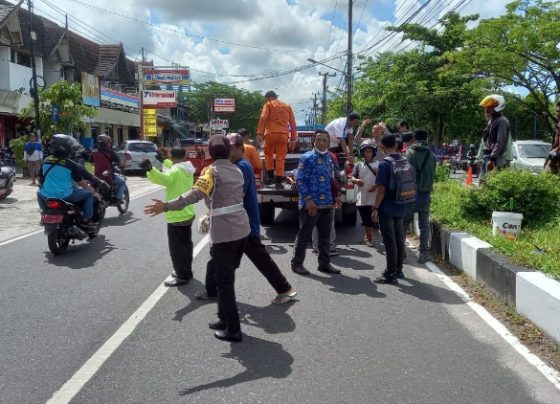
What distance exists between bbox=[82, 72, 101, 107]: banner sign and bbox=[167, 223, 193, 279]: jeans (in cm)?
3015

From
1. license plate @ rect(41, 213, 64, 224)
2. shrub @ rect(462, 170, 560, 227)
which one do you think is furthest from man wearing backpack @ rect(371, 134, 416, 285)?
license plate @ rect(41, 213, 64, 224)

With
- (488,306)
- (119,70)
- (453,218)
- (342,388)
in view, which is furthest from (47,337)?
(119,70)

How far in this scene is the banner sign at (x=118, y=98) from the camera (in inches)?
1517

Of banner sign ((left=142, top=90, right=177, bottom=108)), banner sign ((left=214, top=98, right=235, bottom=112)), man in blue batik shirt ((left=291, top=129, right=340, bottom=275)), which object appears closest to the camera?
man in blue batik shirt ((left=291, top=129, right=340, bottom=275))

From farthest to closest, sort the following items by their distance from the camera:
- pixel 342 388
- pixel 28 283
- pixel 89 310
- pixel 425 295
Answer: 1. pixel 28 283
2. pixel 425 295
3. pixel 89 310
4. pixel 342 388

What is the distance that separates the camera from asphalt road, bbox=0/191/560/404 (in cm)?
379

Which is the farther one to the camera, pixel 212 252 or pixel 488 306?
pixel 488 306

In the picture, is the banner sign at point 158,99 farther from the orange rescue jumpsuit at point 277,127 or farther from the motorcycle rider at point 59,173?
the motorcycle rider at point 59,173

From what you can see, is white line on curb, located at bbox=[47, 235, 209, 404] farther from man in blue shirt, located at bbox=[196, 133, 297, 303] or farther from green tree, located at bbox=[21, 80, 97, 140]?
green tree, located at bbox=[21, 80, 97, 140]

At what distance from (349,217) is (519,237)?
413cm

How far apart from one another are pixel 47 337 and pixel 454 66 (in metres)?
21.0

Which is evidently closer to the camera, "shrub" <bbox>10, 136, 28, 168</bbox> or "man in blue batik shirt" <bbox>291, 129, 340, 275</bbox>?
"man in blue batik shirt" <bbox>291, 129, 340, 275</bbox>

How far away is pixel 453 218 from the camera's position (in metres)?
8.30

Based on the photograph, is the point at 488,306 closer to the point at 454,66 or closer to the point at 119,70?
the point at 454,66
